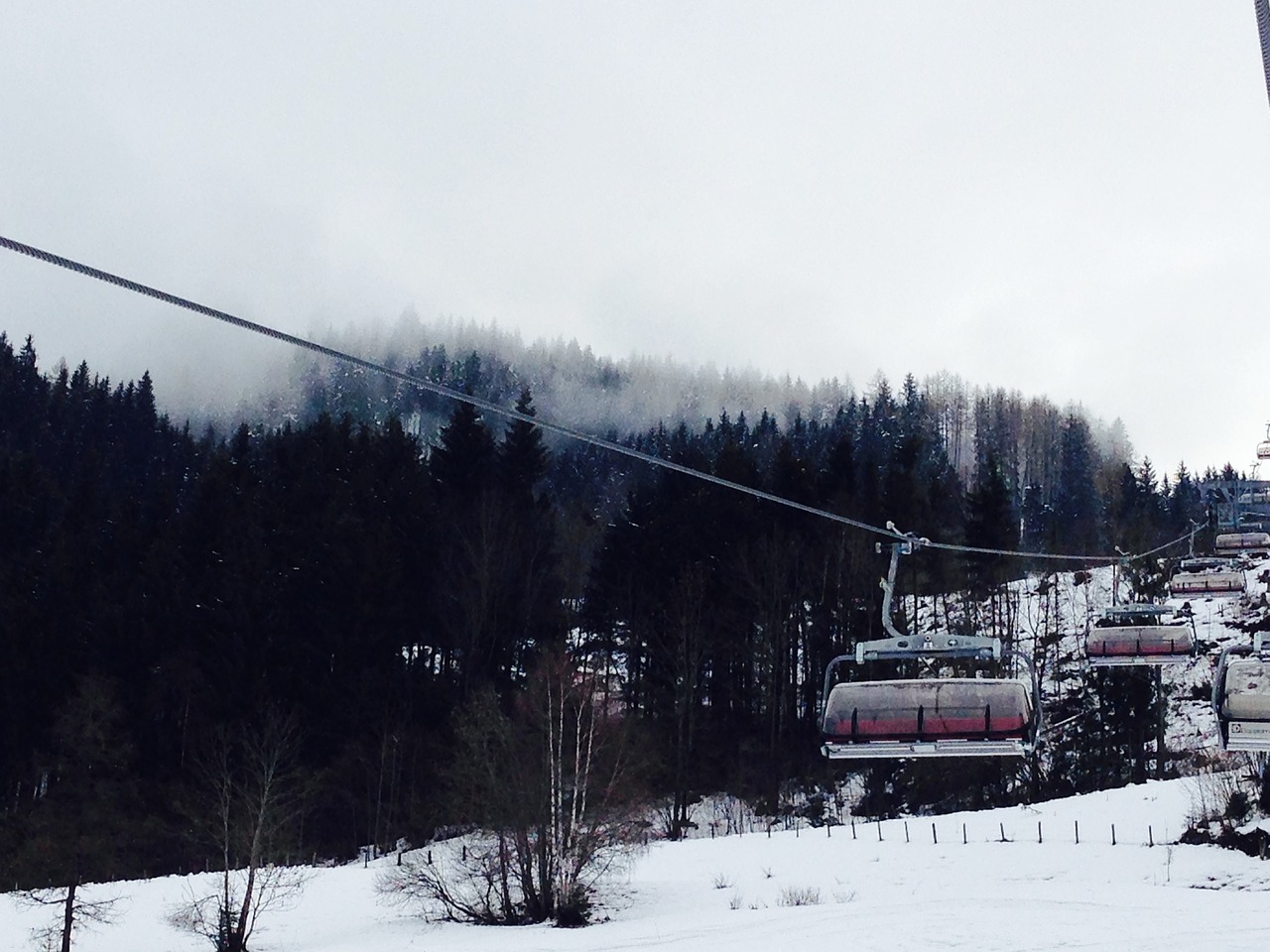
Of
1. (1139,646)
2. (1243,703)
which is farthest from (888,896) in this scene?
(1243,703)

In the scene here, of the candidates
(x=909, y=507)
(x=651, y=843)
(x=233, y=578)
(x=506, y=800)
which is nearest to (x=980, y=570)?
(x=909, y=507)

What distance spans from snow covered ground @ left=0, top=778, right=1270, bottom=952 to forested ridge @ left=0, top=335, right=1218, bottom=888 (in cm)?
500

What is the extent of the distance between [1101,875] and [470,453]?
3865 centimetres

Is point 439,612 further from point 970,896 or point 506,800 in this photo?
point 970,896

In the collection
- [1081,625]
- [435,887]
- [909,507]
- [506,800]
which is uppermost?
[909,507]

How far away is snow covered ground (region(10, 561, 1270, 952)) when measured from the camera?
25.5 m

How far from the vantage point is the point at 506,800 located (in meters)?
32.4

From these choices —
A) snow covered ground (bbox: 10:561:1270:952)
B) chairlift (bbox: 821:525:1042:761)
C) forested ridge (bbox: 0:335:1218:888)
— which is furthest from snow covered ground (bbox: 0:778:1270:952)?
chairlift (bbox: 821:525:1042:761)

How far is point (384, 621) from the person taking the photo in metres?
52.4

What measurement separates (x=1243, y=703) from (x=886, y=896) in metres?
17.2

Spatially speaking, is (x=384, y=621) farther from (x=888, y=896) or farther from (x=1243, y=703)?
(x=1243, y=703)

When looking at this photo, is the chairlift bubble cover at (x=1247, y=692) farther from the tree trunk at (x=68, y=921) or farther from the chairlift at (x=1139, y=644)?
the tree trunk at (x=68, y=921)

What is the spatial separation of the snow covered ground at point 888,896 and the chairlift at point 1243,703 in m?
9.53

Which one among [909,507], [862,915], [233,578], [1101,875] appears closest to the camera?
[862,915]
